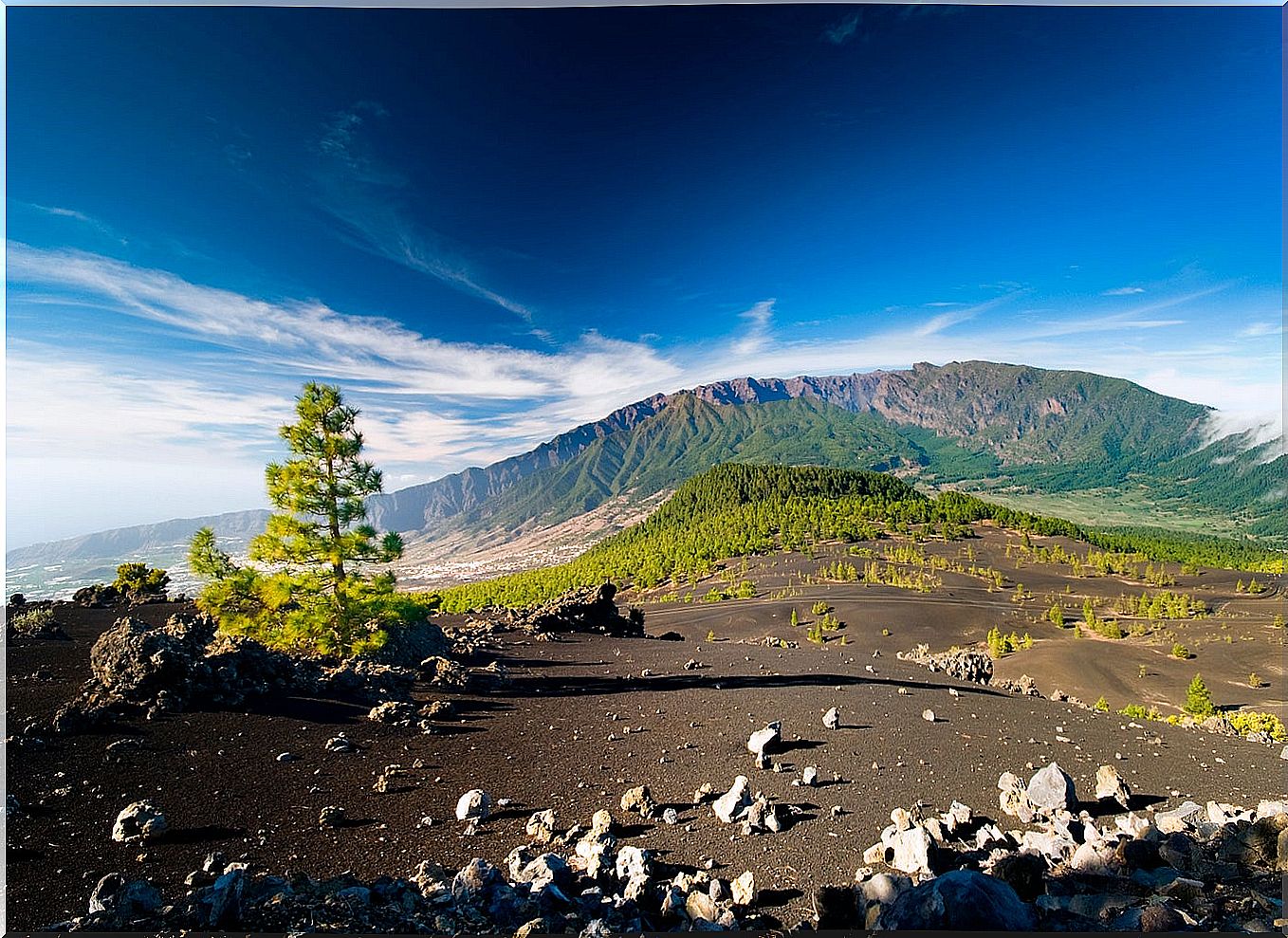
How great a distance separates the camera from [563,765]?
416 cm

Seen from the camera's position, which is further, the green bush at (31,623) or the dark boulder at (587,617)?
the dark boulder at (587,617)

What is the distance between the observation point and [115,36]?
4332 millimetres

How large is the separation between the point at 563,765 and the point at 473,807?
2.69ft

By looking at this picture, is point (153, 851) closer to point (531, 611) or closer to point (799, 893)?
point (799, 893)

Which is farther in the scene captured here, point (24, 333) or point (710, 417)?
point (710, 417)

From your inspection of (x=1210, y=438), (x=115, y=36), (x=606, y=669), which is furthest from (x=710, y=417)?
(x=1210, y=438)

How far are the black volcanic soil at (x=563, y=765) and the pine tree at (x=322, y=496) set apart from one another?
1599mm

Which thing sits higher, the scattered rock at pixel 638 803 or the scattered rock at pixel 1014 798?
the scattered rock at pixel 638 803

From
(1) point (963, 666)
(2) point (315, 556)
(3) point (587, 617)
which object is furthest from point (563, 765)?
(1) point (963, 666)

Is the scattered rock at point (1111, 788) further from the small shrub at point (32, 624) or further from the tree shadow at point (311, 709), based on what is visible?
the small shrub at point (32, 624)

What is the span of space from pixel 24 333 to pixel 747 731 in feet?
26.2

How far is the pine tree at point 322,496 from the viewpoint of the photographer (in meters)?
5.29

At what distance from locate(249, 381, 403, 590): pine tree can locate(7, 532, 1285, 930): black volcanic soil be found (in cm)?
160

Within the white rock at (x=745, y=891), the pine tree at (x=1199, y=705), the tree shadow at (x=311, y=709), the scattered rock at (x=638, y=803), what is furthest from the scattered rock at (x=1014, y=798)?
the tree shadow at (x=311, y=709)
